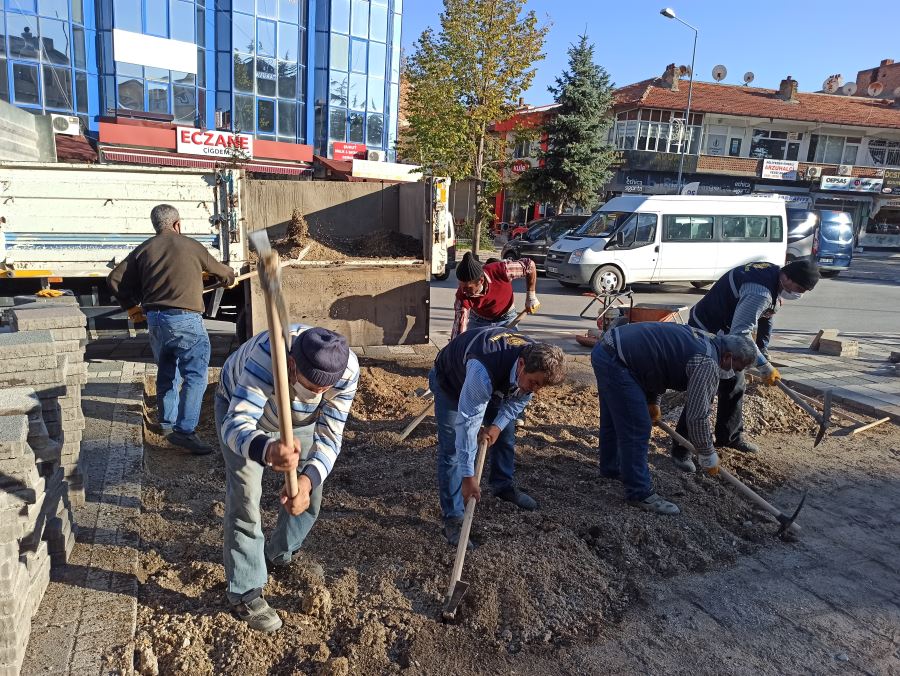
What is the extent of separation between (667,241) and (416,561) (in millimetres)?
12073

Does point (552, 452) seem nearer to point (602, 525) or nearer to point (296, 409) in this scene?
point (602, 525)

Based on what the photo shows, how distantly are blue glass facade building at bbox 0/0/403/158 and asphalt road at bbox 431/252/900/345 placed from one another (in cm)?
1170

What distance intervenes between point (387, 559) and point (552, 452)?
2.00m

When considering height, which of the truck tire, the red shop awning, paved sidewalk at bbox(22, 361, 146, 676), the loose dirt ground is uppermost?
the red shop awning

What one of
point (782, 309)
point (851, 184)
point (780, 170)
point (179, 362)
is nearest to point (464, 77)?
point (782, 309)

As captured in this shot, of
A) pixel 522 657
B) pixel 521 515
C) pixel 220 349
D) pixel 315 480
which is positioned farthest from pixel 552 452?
pixel 220 349

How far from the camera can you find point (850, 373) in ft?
26.0

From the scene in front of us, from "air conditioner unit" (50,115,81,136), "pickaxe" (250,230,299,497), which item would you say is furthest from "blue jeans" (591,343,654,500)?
"air conditioner unit" (50,115,81,136)

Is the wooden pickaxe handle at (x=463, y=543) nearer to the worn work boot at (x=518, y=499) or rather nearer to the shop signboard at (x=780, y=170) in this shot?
the worn work boot at (x=518, y=499)

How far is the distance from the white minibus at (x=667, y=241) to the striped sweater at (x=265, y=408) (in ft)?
36.8

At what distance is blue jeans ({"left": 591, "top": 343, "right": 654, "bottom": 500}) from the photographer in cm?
402

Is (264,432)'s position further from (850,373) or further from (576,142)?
(576,142)

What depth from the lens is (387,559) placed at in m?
3.44

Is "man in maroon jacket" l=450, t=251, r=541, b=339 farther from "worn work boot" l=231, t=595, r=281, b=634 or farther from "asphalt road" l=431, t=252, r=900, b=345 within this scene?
"worn work boot" l=231, t=595, r=281, b=634
